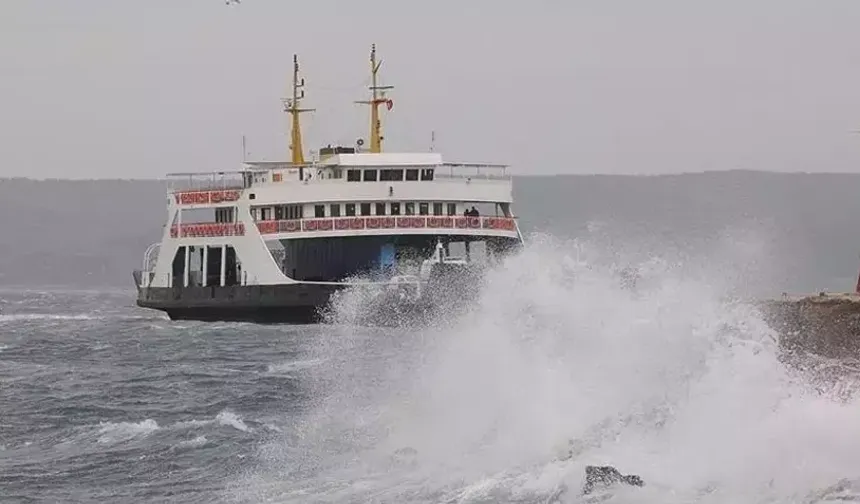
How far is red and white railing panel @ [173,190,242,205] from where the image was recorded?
214ft

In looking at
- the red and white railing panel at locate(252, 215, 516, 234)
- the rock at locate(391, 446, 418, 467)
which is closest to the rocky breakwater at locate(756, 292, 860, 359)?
the rock at locate(391, 446, 418, 467)

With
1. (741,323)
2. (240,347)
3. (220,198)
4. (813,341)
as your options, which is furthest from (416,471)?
(220,198)

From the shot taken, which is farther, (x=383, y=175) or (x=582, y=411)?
(x=383, y=175)

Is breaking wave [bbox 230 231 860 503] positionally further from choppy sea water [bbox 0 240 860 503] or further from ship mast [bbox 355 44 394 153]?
ship mast [bbox 355 44 394 153]

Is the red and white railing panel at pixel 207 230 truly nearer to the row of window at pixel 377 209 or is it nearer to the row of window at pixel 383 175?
the row of window at pixel 377 209

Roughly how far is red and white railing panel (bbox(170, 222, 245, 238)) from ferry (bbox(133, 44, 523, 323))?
0.07 metres

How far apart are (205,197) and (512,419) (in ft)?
141

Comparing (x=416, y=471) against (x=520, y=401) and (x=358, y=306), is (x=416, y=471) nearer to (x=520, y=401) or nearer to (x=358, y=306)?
(x=520, y=401)

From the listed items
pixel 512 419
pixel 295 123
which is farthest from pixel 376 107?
pixel 512 419

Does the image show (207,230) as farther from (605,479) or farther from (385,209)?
(605,479)

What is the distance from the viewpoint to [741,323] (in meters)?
23.6

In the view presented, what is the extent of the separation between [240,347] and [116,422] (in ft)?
57.2

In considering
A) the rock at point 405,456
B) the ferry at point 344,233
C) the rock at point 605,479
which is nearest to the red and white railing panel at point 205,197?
the ferry at point 344,233

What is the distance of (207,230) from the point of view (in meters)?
66.2
